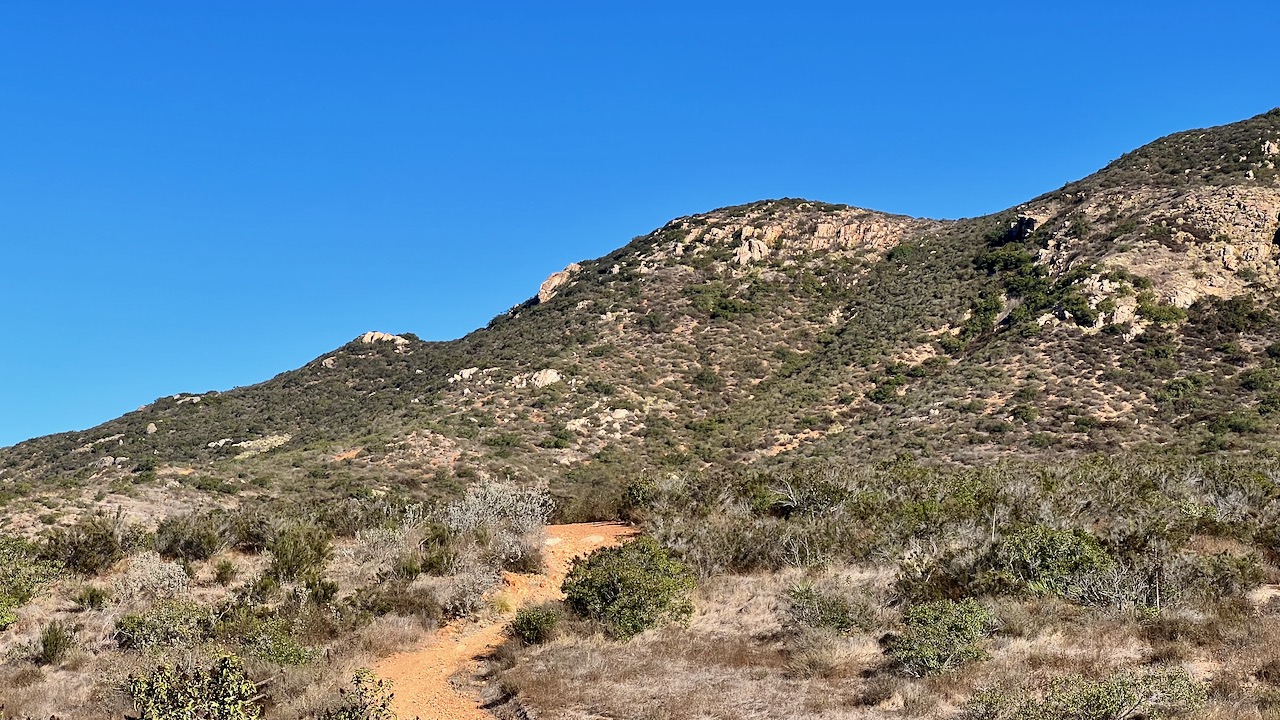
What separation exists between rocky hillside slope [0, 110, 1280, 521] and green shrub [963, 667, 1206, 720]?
58.7ft

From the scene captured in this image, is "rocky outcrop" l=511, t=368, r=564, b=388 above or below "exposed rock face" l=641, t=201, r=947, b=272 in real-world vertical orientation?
below

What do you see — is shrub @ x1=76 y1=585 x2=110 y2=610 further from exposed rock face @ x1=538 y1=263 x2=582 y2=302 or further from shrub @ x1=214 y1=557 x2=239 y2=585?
exposed rock face @ x1=538 y1=263 x2=582 y2=302

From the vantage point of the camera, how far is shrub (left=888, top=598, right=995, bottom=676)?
982 centimetres

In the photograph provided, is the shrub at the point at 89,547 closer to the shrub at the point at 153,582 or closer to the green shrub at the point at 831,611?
the shrub at the point at 153,582

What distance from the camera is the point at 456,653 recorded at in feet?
42.7

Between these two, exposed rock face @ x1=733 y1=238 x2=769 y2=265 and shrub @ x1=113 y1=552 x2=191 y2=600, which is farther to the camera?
exposed rock face @ x1=733 y1=238 x2=769 y2=265

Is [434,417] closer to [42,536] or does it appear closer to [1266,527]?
[42,536]

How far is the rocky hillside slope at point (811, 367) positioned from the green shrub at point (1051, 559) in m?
14.2

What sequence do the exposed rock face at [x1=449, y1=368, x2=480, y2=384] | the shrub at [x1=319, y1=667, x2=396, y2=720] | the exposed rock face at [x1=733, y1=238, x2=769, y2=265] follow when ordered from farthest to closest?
the exposed rock face at [x1=733, y1=238, x2=769, y2=265] → the exposed rock face at [x1=449, y1=368, x2=480, y2=384] → the shrub at [x1=319, y1=667, x2=396, y2=720]

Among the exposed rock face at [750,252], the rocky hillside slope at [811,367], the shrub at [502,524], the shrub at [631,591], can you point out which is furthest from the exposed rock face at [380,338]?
the shrub at [631,591]

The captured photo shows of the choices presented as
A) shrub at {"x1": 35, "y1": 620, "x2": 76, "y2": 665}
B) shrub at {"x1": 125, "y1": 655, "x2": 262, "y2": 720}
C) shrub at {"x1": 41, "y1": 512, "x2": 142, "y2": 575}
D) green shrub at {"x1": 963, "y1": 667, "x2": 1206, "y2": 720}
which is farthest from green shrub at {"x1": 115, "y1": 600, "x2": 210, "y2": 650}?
green shrub at {"x1": 963, "y1": 667, "x2": 1206, "y2": 720}

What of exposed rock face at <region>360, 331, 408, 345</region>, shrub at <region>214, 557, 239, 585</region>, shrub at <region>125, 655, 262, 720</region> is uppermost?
exposed rock face at <region>360, 331, 408, 345</region>

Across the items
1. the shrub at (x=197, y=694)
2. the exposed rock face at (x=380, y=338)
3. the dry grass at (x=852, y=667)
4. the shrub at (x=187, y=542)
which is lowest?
the dry grass at (x=852, y=667)

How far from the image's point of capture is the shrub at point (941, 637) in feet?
32.2
